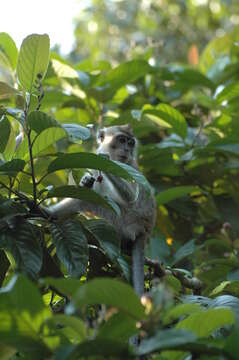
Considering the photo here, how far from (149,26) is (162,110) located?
8.54 meters

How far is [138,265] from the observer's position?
3623mm

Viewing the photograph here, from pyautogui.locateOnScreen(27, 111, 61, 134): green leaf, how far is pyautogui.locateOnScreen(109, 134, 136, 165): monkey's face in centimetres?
232

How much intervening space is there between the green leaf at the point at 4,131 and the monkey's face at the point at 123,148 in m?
2.10

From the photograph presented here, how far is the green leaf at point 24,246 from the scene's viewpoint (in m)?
2.74

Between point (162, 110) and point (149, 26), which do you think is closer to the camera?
point (162, 110)

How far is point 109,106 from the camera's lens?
629 centimetres

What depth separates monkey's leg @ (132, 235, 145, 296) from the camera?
3.37m

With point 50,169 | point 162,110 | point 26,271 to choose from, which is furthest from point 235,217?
point 26,271

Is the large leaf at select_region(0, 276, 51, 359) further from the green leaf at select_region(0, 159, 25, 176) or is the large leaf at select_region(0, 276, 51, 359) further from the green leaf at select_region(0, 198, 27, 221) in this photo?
the green leaf at select_region(0, 159, 25, 176)

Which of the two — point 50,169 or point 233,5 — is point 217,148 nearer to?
point 50,169

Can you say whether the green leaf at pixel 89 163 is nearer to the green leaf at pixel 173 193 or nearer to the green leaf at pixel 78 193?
the green leaf at pixel 78 193

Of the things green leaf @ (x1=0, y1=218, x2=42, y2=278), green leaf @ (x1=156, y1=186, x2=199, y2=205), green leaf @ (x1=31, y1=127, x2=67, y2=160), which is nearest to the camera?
green leaf @ (x1=0, y1=218, x2=42, y2=278)

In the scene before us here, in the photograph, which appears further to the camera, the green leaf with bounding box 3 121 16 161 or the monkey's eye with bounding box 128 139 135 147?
the monkey's eye with bounding box 128 139 135 147

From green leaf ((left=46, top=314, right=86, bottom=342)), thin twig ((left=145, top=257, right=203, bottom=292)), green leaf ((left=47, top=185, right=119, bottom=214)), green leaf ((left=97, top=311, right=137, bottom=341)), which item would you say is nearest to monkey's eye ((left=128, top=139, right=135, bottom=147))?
thin twig ((left=145, top=257, right=203, bottom=292))
